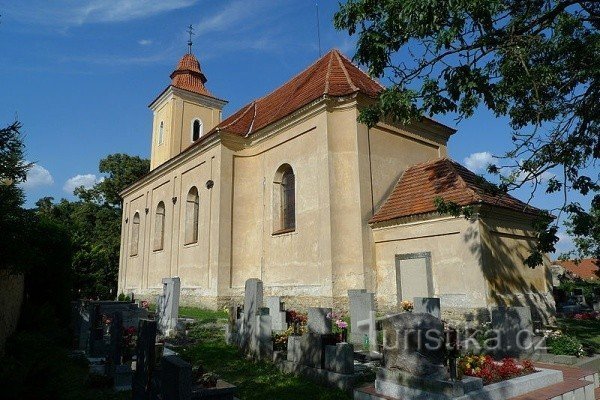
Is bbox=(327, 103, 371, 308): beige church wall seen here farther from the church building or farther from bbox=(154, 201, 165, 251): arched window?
bbox=(154, 201, 165, 251): arched window

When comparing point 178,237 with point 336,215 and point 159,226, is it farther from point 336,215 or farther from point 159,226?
point 336,215

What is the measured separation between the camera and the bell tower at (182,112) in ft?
90.3

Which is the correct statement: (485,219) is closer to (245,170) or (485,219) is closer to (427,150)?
(427,150)

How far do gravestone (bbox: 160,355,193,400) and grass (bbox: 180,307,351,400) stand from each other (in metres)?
2.25

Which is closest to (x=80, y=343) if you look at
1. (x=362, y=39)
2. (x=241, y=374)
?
(x=241, y=374)

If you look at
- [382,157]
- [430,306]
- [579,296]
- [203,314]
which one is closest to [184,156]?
[203,314]

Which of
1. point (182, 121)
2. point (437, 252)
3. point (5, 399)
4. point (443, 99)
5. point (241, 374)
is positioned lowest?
point (241, 374)

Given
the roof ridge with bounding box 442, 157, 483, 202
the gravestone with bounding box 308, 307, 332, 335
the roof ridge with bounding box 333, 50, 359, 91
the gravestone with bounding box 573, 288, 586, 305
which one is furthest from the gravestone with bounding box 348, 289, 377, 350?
the gravestone with bounding box 573, 288, 586, 305

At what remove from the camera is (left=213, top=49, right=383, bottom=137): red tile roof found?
16.4m

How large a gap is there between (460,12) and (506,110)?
3515mm

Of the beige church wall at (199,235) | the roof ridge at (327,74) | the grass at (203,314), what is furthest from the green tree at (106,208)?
the roof ridge at (327,74)

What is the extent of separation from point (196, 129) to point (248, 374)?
23.1 meters

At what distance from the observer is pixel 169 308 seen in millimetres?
12211

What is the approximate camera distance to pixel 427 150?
58.6ft
